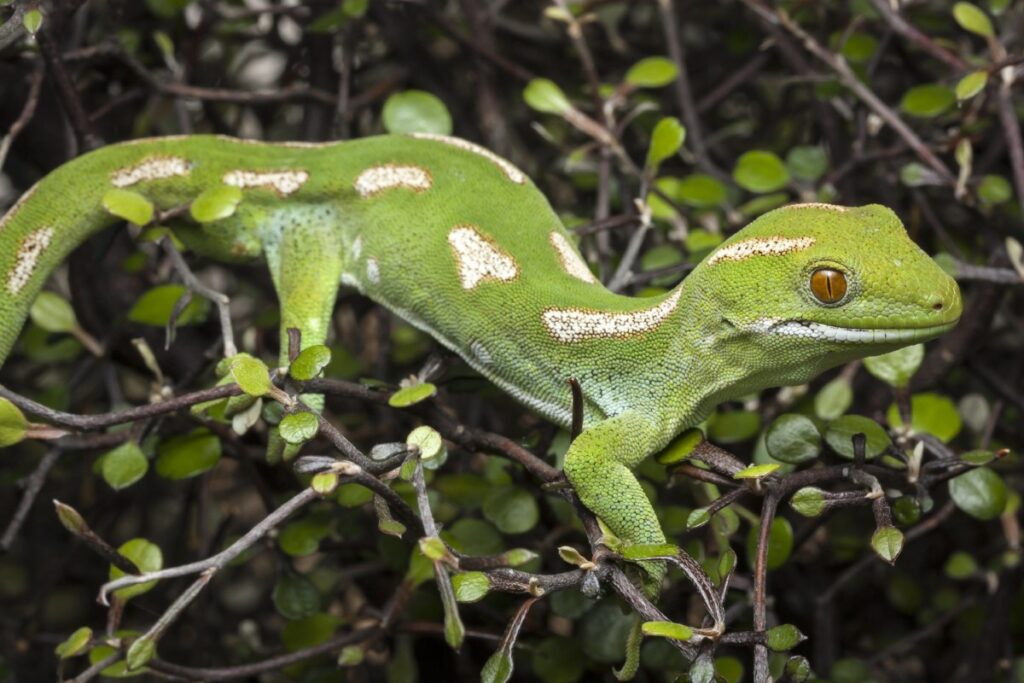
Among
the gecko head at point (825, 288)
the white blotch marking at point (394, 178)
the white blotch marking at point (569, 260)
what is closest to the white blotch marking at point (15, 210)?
the white blotch marking at point (394, 178)

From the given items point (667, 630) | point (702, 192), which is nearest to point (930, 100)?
point (702, 192)

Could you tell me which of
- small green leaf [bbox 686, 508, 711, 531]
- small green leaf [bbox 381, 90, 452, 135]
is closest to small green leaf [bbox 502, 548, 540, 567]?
small green leaf [bbox 686, 508, 711, 531]

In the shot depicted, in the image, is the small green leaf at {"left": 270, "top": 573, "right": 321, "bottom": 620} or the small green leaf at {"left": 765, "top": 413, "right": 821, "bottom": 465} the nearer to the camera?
the small green leaf at {"left": 765, "top": 413, "right": 821, "bottom": 465}

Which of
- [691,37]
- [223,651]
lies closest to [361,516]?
[223,651]

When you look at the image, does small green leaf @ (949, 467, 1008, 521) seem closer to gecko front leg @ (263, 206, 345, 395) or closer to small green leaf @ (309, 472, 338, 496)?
small green leaf @ (309, 472, 338, 496)

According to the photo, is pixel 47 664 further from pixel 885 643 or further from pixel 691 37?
pixel 691 37

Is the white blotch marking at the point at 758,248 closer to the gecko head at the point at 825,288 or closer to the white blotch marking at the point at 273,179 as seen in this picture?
the gecko head at the point at 825,288
